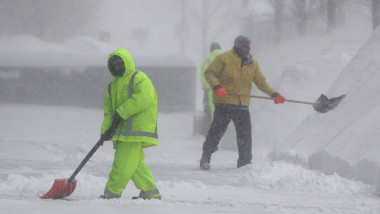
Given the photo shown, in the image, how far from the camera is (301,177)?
6441 mm

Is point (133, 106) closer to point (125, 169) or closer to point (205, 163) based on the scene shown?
point (125, 169)

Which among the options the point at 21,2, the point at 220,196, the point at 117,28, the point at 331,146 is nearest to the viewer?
the point at 220,196

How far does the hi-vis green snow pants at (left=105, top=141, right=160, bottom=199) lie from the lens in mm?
5066

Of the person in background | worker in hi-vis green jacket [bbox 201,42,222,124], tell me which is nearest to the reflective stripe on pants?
the person in background

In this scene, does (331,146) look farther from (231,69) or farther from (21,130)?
(21,130)

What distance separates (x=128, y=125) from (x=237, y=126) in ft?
8.57

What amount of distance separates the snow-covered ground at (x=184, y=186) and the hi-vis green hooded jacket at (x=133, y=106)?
49cm

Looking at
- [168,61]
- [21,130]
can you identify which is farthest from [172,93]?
[21,130]

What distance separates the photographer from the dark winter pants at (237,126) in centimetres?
753

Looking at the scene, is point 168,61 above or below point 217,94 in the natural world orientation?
above

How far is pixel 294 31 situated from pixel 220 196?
800 inches

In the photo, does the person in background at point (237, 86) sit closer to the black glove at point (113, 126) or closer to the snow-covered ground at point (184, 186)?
the snow-covered ground at point (184, 186)

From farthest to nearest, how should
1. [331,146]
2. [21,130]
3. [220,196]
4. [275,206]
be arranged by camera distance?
[21,130], [331,146], [220,196], [275,206]

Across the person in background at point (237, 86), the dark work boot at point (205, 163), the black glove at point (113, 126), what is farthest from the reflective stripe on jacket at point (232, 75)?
the black glove at point (113, 126)
